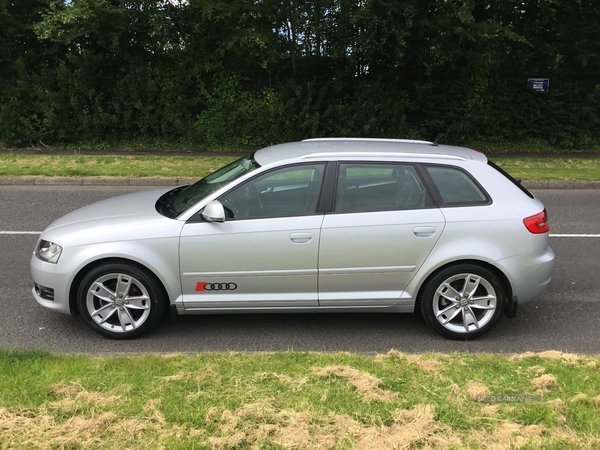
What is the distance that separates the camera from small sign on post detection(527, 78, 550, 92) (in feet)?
56.5

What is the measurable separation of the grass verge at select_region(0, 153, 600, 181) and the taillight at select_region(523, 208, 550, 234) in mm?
7934

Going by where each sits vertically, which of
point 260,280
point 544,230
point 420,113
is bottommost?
point 260,280

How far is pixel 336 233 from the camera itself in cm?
455

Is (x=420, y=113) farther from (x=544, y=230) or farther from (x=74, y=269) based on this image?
(x=74, y=269)

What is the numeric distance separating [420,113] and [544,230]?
42.6ft

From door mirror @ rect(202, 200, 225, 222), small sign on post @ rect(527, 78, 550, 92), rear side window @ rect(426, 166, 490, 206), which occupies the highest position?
small sign on post @ rect(527, 78, 550, 92)

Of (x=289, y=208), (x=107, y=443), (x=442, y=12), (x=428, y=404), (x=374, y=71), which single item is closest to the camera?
(x=107, y=443)

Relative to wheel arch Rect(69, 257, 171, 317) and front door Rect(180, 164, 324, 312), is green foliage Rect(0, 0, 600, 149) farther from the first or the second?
wheel arch Rect(69, 257, 171, 317)

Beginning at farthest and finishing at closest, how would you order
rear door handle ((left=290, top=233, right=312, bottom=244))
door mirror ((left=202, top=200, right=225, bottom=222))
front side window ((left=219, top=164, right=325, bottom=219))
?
1. front side window ((left=219, top=164, right=325, bottom=219))
2. rear door handle ((left=290, top=233, right=312, bottom=244))
3. door mirror ((left=202, top=200, right=225, bottom=222))

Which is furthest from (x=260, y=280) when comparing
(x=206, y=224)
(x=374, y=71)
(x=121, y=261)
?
(x=374, y=71)

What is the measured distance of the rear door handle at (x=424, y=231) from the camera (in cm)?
458

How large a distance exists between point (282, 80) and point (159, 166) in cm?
555

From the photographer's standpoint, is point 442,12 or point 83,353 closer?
point 83,353

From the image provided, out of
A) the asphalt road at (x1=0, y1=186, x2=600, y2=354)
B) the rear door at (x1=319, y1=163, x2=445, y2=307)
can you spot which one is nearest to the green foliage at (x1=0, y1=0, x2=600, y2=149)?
the asphalt road at (x1=0, y1=186, x2=600, y2=354)
